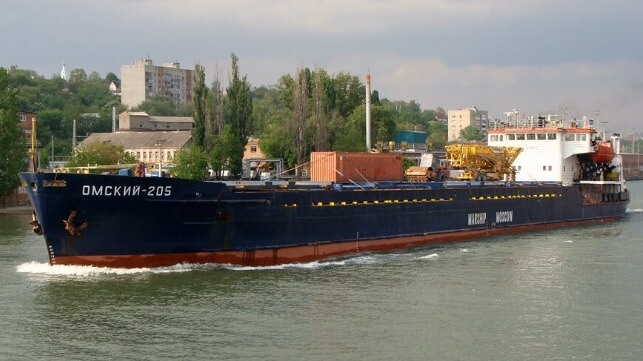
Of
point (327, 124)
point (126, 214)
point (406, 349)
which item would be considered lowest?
point (406, 349)

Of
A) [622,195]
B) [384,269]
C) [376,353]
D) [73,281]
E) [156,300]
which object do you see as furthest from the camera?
[622,195]

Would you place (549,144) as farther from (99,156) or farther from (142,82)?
(142,82)

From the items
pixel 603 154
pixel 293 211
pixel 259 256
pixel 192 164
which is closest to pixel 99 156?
pixel 192 164

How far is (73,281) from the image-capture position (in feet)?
84.8

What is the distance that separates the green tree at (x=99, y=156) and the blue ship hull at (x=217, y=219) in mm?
38235

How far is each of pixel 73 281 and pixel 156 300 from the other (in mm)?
3905

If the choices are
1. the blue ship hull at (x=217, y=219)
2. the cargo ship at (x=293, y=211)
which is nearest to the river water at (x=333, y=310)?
the blue ship hull at (x=217, y=219)

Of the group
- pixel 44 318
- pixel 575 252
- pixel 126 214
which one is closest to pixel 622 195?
pixel 575 252

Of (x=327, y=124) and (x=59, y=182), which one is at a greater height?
(x=327, y=124)

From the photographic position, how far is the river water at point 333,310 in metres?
19.0

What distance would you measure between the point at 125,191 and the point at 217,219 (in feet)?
11.5

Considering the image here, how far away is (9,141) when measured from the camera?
63844 mm

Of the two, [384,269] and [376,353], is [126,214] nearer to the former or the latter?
[384,269]

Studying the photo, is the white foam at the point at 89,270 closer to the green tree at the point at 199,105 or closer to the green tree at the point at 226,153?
the green tree at the point at 226,153
